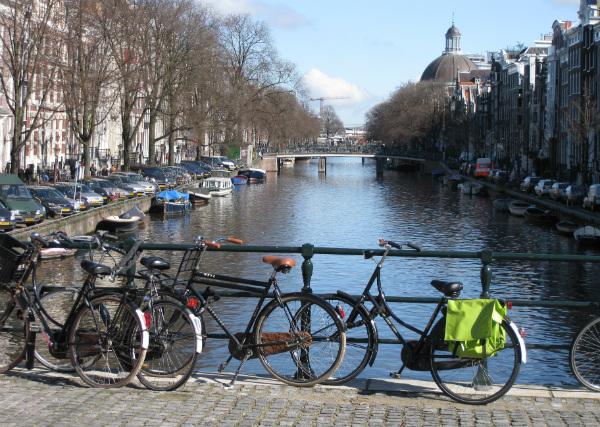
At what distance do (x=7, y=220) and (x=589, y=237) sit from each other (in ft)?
79.2

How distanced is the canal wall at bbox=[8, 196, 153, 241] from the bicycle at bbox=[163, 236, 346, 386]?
2243 cm

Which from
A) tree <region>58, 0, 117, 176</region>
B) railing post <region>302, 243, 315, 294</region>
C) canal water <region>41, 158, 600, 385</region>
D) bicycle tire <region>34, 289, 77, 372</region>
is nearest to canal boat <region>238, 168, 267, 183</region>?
canal water <region>41, 158, 600, 385</region>

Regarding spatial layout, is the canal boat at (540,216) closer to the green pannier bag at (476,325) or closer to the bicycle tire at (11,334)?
the green pannier bag at (476,325)

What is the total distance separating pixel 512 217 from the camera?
5462cm

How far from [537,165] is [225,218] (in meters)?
39.3

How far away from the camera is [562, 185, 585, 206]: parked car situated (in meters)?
50.7

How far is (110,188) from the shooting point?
49.7 meters

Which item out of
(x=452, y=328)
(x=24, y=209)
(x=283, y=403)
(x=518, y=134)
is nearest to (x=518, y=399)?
(x=452, y=328)

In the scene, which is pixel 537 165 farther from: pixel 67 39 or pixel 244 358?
pixel 244 358

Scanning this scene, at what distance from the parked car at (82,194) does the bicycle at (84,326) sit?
34.5m

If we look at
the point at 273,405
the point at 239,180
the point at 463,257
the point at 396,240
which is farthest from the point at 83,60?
the point at 273,405

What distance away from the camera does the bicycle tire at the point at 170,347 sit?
7191mm

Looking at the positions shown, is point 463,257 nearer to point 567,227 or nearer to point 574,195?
point 567,227

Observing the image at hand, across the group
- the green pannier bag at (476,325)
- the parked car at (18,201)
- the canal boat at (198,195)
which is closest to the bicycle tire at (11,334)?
the green pannier bag at (476,325)
